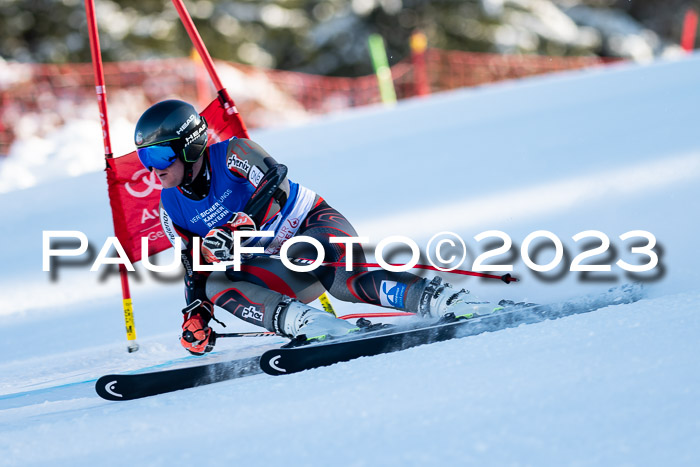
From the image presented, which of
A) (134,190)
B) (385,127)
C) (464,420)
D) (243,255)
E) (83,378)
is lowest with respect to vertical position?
(83,378)

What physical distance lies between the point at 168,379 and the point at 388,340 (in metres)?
0.87

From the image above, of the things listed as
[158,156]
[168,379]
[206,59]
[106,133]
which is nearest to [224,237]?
[158,156]

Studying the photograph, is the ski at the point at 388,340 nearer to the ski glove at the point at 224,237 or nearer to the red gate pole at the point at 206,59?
the ski glove at the point at 224,237

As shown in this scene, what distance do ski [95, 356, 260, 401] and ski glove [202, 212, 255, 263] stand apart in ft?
1.42

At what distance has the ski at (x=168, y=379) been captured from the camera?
2.81 meters

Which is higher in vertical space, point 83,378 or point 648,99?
point 648,99

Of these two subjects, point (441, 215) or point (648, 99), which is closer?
point (441, 215)

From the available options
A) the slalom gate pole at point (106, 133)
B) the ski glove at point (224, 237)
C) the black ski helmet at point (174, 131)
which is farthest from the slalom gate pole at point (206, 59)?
the ski glove at point (224, 237)

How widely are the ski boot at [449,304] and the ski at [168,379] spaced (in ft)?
2.37

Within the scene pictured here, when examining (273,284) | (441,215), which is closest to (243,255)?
(273,284)

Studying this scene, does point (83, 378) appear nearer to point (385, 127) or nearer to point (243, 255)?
point (243, 255)

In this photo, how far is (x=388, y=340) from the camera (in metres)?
2.75

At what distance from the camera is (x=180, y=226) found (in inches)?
126

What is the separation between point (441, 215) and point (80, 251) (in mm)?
2616
